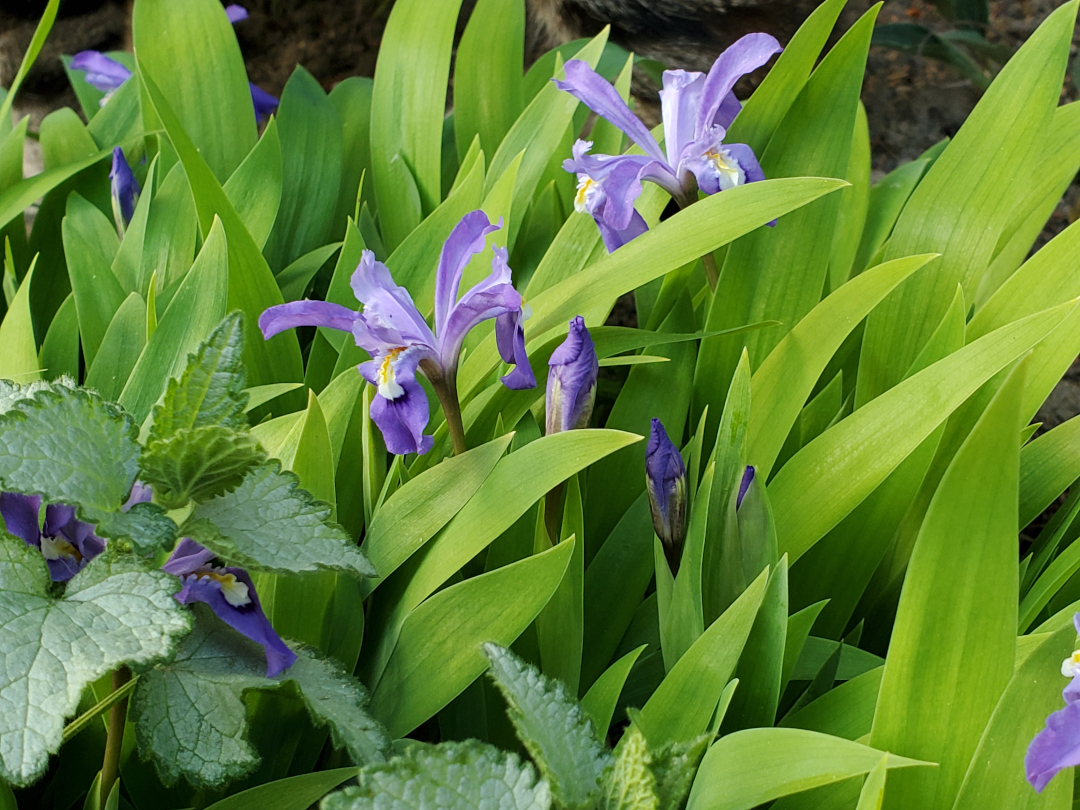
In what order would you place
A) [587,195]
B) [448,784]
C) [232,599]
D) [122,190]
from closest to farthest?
[448,784] < [232,599] < [587,195] < [122,190]

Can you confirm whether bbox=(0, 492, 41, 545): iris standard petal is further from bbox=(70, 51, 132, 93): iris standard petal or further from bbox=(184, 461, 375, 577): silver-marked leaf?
bbox=(70, 51, 132, 93): iris standard petal

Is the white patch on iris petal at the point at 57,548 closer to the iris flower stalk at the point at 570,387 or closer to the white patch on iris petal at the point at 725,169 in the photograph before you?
the iris flower stalk at the point at 570,387

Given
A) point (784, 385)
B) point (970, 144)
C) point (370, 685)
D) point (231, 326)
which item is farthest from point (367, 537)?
point (970, 144)

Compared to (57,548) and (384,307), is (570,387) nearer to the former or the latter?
(384,307)

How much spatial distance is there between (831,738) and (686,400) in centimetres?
38

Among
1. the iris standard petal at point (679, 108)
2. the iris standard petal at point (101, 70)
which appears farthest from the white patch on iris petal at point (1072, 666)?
the iris standard petal at point (101, 70)

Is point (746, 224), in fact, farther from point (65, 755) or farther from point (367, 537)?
point (65, 755)

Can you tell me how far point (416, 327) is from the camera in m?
0.65

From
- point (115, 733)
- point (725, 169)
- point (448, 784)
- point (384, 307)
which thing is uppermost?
point (725, 169)

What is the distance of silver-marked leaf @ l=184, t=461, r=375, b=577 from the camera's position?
18.1 inches

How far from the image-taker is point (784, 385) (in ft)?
2.26

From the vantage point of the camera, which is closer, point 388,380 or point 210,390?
point 210,390

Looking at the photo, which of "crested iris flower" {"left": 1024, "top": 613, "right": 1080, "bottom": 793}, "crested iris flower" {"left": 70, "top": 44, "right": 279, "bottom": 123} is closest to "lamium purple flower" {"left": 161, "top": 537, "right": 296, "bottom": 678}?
"crested iris flower" {"left": 1024, "top": 613, "right": 1080, "bottom": 793}

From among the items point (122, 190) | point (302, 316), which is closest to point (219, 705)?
point (302, 316)
